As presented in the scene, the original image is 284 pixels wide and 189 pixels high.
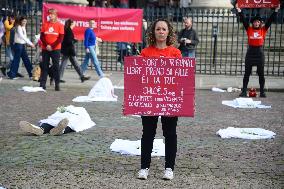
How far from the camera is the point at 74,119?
8.52 m

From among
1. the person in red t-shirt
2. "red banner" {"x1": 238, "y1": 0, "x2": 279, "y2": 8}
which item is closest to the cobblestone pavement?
the person in red t-shirt

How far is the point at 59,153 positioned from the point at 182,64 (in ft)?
6.64

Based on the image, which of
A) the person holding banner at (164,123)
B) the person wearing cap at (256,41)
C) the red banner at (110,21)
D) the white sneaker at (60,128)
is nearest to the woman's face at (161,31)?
the person holding banner at (164,123)

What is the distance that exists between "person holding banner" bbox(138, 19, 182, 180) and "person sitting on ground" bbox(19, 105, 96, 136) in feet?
7.04

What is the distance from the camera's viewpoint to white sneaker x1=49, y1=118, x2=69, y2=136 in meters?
7.93

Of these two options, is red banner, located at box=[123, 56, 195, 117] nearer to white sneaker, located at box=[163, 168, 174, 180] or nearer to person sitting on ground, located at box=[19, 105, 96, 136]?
white sneaker, located at box=[163, 168, 174, 180]

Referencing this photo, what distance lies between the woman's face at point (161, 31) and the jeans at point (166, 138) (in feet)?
2.78

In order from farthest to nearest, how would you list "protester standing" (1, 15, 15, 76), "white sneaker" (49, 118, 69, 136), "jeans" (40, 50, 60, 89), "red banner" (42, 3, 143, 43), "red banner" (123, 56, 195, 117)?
"red banner" (42, 3, 143, 43) → "protester standing" (1, 15, 15, 76) → "jeans" (40, 50, 60, 89) → "white sneaker" (49, 118, 69, 136) → "red banner" (123, 56, 195, 117)

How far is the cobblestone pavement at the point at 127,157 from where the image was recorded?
19.4 feet

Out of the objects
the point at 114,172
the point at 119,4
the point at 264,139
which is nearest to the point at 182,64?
the point at 114,172

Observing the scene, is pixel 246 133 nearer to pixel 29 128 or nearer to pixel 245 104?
pixel 29 128

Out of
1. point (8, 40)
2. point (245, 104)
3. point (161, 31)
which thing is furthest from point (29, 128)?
point (8, 40)

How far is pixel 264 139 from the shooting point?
26.8ft

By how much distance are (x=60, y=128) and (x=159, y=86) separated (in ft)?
7.53
